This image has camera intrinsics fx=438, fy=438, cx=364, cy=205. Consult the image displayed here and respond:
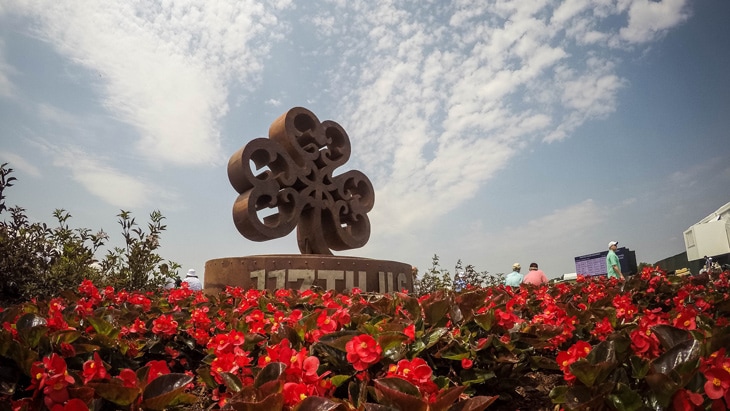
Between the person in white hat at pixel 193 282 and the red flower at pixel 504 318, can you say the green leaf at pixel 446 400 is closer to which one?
the red flower at pixel 504 318

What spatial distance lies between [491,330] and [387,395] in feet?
3.43

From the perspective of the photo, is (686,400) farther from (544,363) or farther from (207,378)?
(207,378)

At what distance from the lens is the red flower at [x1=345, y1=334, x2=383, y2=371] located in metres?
1.40

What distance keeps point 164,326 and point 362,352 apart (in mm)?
1461

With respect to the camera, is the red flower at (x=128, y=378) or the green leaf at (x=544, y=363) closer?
the red flower at (x=128, y=378)

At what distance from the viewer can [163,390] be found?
4.34ft

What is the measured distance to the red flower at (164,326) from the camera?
2.36 meters

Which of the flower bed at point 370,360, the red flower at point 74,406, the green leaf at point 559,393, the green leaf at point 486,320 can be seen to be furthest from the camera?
the green leaf at point 486,320

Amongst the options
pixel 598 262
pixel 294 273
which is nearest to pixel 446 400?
pixel 294 273

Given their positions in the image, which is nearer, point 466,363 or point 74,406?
point 74,406

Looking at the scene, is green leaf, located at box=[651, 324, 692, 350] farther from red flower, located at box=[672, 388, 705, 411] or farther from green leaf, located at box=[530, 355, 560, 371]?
green leaf, located at box=[530, 355, 560, 371]

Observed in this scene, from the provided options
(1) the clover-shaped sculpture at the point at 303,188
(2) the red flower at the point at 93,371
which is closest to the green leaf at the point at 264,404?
(2) the red flower at the point at 93,371

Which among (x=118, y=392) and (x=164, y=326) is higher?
(x=164, y=326)

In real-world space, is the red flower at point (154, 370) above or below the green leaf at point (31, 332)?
below
